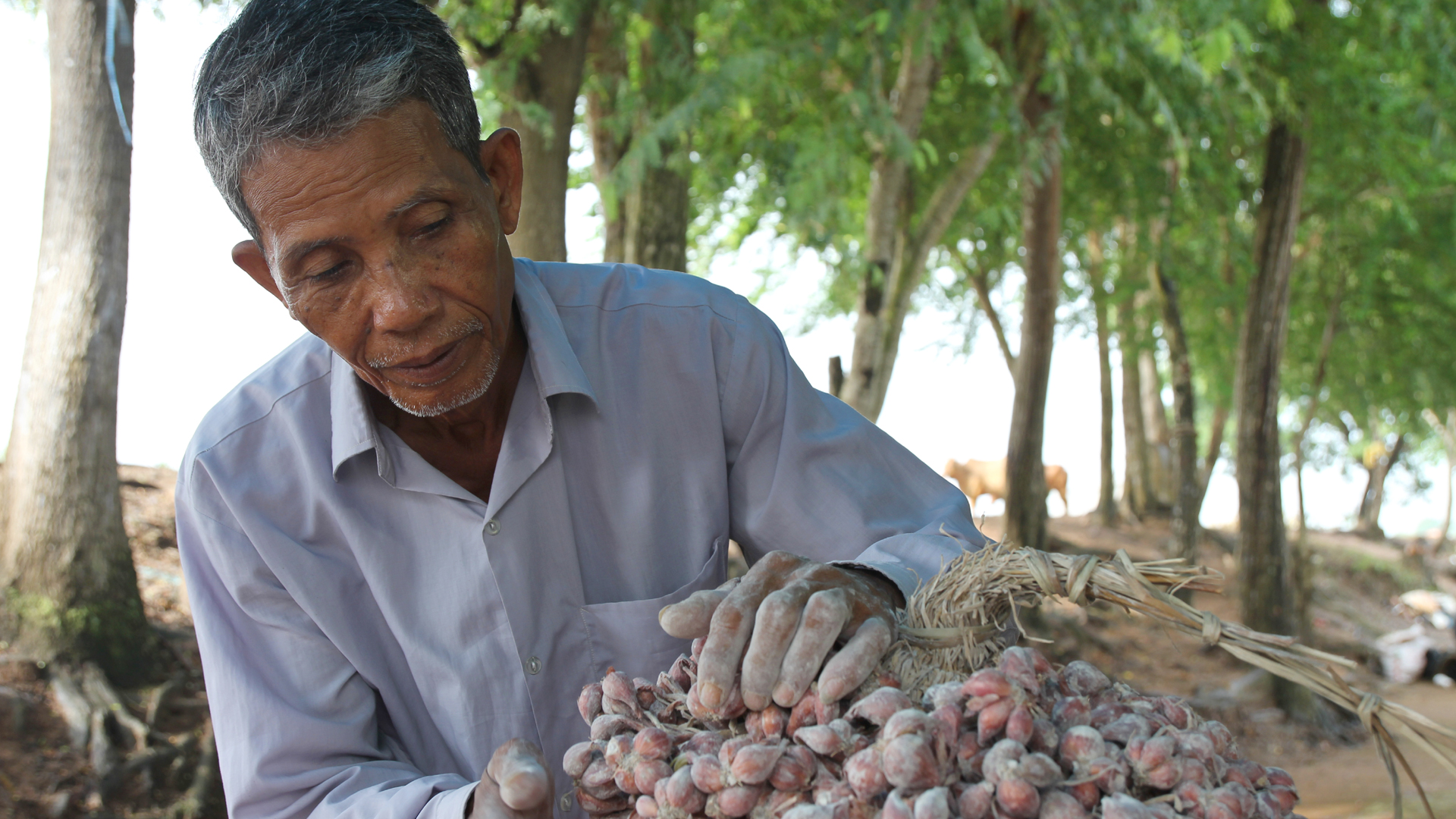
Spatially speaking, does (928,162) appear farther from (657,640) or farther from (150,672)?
(657,640)

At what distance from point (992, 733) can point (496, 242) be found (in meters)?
1.18

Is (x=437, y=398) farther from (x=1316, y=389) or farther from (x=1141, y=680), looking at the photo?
(x=1316, y=389)

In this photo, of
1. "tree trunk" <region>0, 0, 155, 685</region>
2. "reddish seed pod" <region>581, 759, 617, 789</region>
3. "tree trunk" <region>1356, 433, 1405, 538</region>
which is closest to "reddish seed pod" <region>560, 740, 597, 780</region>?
"reddish seed pod" <region>581, 759, 617, 789</region>

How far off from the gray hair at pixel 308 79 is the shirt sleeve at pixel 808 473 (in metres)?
0.73

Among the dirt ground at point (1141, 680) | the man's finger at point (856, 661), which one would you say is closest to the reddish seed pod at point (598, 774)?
the man's finger at point (856, 661)

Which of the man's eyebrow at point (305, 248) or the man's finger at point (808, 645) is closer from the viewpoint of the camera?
the man's finger at point (808, 645)

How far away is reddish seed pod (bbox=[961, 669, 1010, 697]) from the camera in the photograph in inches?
46.6

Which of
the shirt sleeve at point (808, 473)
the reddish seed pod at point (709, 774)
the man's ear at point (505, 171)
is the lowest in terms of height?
the reddish seed pod at point (709, 774)

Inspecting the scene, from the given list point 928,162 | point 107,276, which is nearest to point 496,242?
point 107,276

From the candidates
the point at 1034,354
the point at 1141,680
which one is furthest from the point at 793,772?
the point at 1141,680

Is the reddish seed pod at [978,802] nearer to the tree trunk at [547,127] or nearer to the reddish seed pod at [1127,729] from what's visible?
the reddish seed pod at [1127,729]

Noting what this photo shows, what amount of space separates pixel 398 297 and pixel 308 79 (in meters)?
0.36

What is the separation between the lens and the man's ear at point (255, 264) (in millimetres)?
1861

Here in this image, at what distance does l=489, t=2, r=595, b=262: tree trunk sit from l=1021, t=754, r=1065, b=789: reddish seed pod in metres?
4.34
